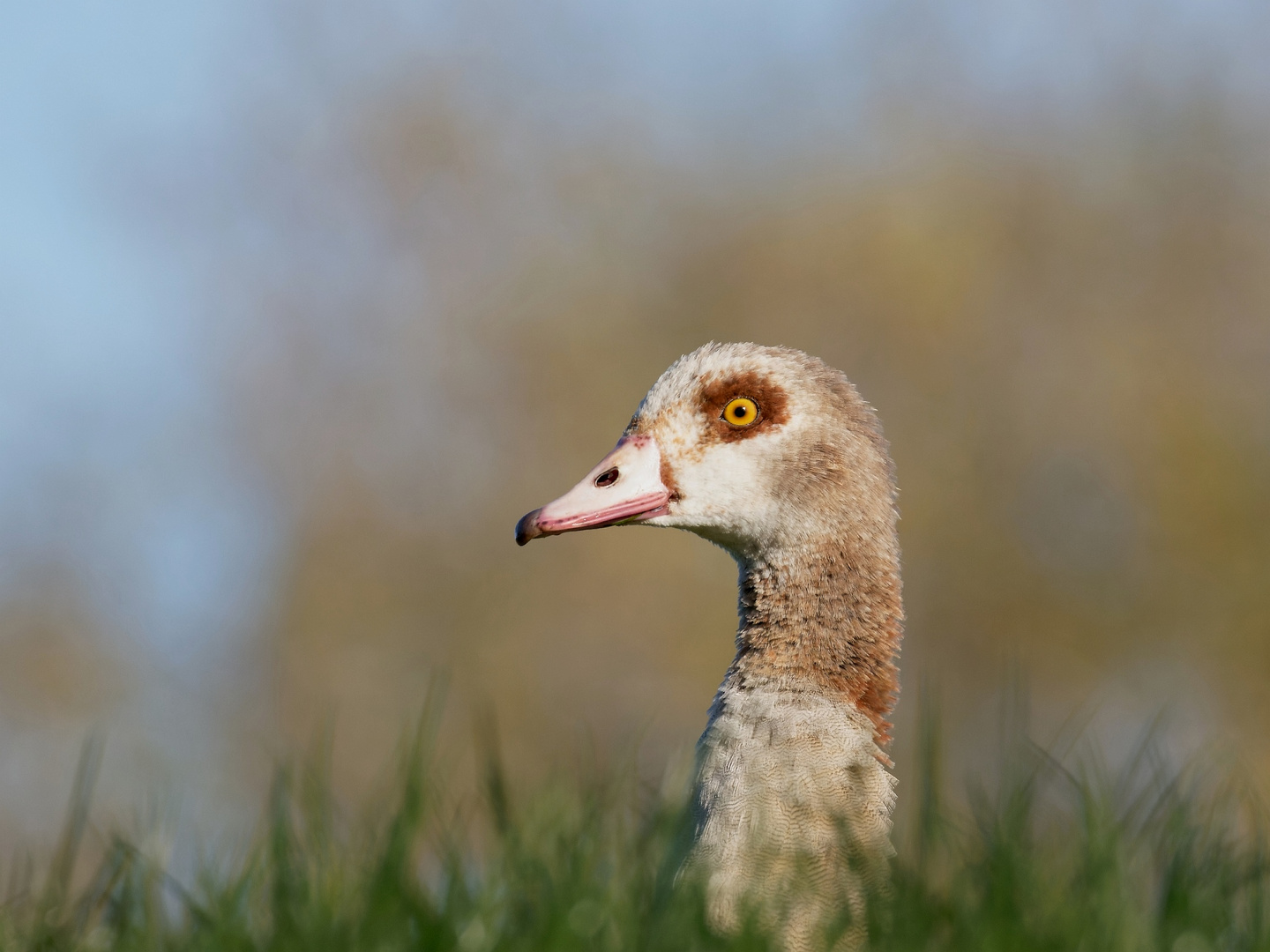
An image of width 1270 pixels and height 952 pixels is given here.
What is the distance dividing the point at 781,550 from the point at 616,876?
2.02 m

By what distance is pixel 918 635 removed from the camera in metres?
24.2

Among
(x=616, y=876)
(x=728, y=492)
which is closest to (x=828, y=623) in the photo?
(x=728, y=492)

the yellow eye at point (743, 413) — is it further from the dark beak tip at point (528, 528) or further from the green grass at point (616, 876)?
the green grass at point (616, 876)

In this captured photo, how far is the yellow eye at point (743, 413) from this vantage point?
5582 millimetres

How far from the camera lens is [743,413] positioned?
5.59 meters

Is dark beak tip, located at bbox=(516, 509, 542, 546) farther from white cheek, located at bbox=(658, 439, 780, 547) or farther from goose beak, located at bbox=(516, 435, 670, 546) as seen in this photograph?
white cheek, located at bbox=(658, 439, 780, 547)

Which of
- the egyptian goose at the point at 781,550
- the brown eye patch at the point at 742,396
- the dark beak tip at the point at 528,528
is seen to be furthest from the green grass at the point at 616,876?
the brown eye patch at the point at 742,396

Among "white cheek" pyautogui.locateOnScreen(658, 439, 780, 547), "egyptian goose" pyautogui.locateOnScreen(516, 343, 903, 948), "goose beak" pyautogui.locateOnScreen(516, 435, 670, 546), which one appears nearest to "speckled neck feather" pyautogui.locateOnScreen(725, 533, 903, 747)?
"egyptian goose" pyautogui.locateOnScreen(516, 343, 903, 948)

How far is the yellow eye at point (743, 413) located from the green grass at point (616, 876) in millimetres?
1811

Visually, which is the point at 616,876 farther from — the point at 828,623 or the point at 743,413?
the point at 743,413

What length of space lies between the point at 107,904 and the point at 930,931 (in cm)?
225

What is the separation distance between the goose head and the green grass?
147 centimetres

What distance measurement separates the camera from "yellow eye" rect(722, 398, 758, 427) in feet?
18.3

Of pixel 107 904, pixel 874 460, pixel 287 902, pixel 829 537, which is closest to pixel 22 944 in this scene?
pixel 107 904
